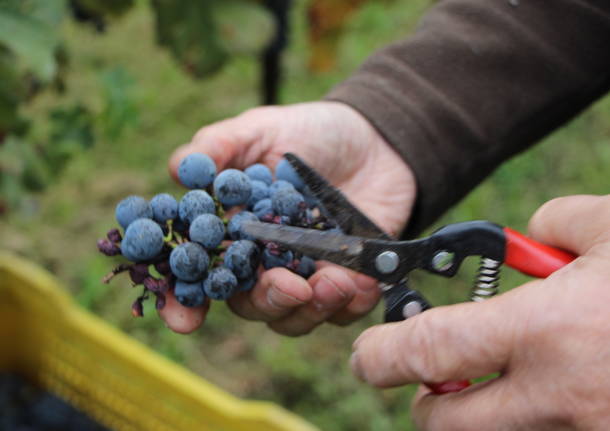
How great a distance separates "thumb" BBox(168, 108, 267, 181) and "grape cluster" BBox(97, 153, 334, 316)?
0.07 meters

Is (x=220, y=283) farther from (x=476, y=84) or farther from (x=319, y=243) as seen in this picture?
(x=476, y=84)

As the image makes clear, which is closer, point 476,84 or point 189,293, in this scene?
point 189,293

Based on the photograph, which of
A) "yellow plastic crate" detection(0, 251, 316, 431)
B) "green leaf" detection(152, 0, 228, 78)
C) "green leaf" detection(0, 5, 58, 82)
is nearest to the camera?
"green leaf" detection(0, 5, 58, 82)

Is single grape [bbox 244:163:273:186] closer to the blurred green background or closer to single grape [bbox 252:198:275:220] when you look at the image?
→ single grape [bbox 252:198:275:220]

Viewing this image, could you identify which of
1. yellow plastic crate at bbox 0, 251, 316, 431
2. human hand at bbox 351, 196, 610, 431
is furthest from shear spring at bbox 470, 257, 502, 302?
yellow plastic crate at bbox 0, 251, 316, 431

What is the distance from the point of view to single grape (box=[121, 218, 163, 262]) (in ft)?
3.28

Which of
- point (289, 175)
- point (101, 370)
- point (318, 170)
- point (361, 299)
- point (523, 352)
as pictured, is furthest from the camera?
point (101, 370)

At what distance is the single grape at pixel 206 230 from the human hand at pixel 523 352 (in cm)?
29

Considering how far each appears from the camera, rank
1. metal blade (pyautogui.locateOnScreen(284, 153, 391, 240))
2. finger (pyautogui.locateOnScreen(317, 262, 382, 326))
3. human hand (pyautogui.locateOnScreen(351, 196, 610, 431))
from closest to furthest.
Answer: human hand (pyautogui.locateOnScreen(351, 196, 610, 431))
metal blade (pyautogui.locateOnScreen(284, 153, 391, 240))
finger (pyautogui.locateOnScreen(317, 262, 382, 326))

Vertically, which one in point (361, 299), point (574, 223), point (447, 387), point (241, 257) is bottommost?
point (361, 299)

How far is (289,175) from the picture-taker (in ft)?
3.91

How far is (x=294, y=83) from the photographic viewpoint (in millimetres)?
3713

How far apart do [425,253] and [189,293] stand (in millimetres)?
378

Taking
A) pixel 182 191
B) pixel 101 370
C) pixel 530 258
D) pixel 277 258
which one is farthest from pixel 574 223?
pixel 182 191
